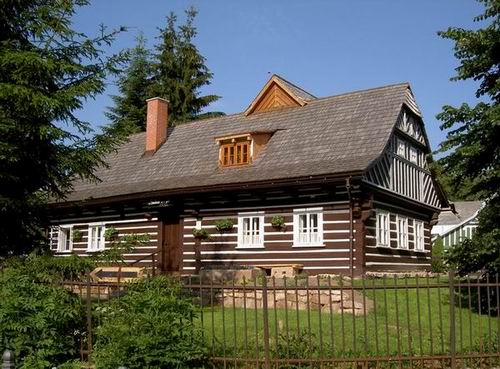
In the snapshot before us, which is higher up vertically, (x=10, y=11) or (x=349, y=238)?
(x=10, y=11)

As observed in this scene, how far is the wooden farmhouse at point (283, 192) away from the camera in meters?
19.8

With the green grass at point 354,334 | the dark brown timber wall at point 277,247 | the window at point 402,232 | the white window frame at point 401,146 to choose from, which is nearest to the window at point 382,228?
the window at point 402,232

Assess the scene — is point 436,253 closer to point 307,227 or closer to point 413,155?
point 413,155

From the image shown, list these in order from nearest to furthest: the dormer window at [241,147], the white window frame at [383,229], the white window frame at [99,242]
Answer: the white window frame at [383,229], the dormer window at [241,147], the white window frame at [99,242]

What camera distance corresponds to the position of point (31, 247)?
1270 cm

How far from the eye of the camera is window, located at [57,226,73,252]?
90.0 ft

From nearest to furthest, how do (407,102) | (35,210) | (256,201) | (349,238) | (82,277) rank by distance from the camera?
(82,277)
(35,210)
(349,238)
(256,201)
(407,102)

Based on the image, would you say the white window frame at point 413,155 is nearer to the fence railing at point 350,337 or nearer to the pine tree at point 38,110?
Answer: the fence railing at point 350,337

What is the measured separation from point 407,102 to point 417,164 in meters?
3.16

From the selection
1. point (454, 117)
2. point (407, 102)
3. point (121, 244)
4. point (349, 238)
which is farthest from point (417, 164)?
point (121, 244)

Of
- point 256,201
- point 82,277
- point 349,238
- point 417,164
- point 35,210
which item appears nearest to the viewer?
point 82,277

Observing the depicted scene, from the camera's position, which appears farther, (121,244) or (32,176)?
(32,176)

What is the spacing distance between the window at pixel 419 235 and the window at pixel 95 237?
1343 centimetres

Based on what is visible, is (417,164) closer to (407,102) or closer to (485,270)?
(407,102)
